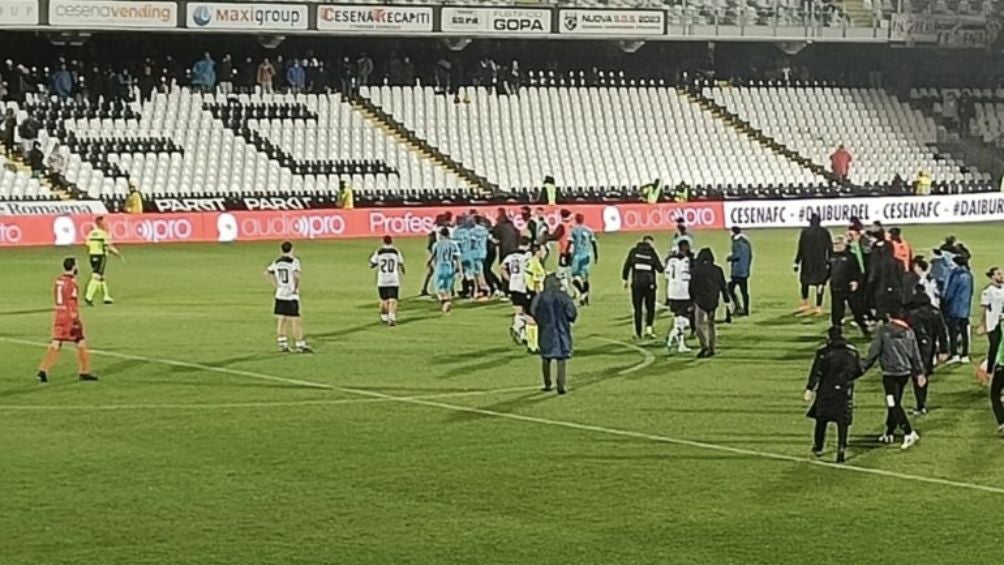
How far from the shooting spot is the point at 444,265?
38.6 metres

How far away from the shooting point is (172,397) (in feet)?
88.0

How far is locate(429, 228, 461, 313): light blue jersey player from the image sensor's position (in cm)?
3844

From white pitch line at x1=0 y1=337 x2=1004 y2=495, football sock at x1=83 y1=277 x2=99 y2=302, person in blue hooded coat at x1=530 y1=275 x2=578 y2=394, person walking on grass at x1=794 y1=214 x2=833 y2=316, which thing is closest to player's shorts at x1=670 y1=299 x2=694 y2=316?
person in blue hooded coat at x1=530 y1=275 x2=578 y2=394

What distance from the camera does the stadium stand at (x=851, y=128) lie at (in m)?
73.2

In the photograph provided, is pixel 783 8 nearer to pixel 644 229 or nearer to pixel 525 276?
pixel 644 229

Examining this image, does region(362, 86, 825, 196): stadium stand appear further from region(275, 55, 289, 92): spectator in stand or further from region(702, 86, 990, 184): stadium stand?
region(275, 55, 289, 92): spectator in stand

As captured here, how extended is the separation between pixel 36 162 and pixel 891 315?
125ft

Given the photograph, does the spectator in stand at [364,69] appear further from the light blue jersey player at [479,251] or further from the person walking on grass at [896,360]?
the person walking on grass at [896,360]

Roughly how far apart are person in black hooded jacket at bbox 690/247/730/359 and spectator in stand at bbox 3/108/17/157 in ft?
105

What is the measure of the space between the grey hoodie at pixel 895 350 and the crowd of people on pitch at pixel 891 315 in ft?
0.04

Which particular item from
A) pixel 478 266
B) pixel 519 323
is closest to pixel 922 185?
pixel 478 266

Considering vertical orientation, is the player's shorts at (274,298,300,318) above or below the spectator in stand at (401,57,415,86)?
below

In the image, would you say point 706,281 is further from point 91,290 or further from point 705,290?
point 91,290

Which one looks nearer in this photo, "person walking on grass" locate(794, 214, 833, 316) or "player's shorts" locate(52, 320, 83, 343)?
"player's shorts" locate(52, 320, 83, 343)
